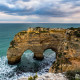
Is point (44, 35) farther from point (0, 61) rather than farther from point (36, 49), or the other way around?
point (0, 61)

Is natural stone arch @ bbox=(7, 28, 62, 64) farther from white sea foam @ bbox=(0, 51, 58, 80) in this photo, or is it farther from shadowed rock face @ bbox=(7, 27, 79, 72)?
white sea foam @ bbox=(0, 51, 58, 80)

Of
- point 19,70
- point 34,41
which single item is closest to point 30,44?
point 34,41

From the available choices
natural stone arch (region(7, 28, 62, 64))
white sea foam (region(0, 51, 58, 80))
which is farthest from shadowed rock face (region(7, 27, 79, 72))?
white sea foam (region(0, 51, 58, 80))

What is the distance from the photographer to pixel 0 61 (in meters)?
27.5

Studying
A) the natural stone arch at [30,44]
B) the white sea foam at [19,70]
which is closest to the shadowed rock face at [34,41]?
the natural stone arch at [30,44]

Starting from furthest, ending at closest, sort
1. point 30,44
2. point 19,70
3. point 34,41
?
point 34,41, point 30,44, point 19,70

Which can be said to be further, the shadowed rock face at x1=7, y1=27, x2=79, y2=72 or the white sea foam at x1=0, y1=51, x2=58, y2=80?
the shadowed rock face at x1=7, y1=27, x2=79, y2=72

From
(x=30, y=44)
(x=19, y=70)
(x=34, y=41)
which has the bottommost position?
(x=19, y=70)

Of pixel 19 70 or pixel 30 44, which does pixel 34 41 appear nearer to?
pixel 30 44

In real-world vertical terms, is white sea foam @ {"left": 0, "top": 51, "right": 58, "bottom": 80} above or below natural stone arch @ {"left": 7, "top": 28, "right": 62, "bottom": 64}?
below

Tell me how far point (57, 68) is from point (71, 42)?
564cm

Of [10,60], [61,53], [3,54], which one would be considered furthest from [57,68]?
[3,54]

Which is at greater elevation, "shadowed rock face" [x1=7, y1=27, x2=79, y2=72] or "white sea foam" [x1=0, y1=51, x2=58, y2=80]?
"shadowed rock face" [x1=7, y1=27, x2=79, y2=72]

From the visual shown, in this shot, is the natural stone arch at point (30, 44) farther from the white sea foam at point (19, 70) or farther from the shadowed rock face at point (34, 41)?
the white sea foam at point (19, 70)
